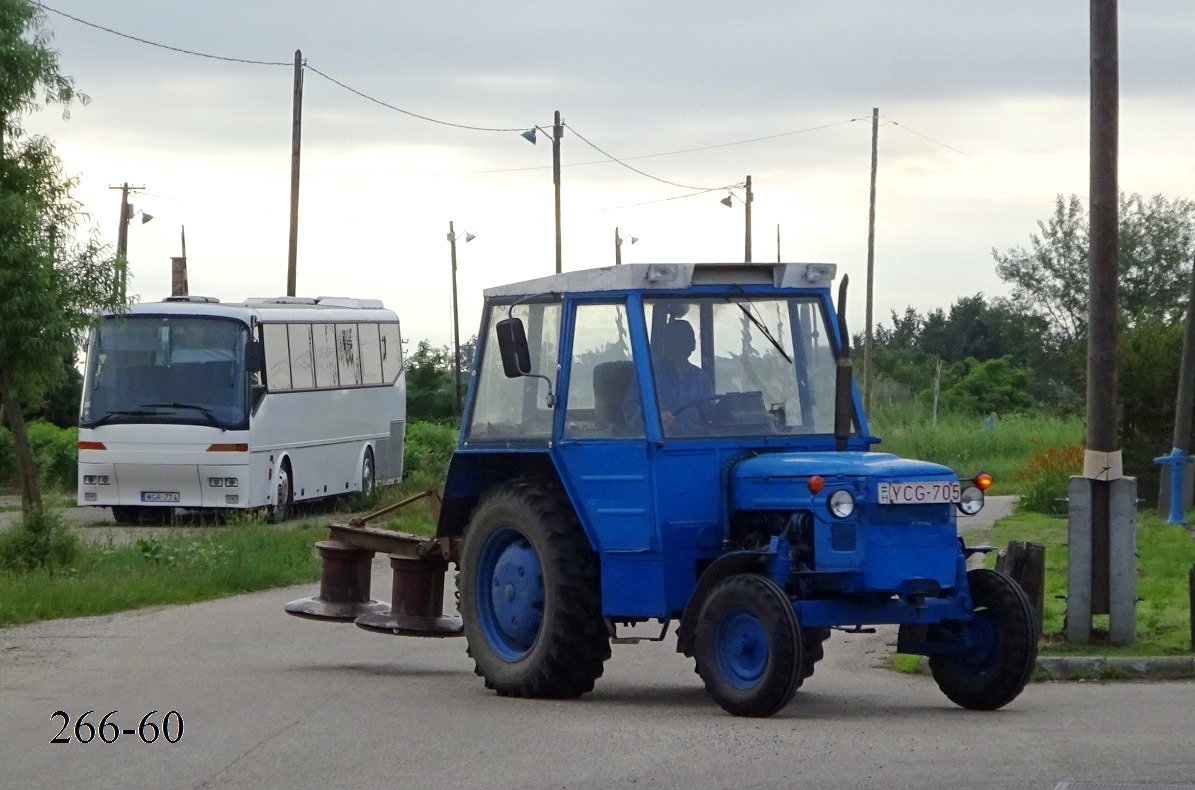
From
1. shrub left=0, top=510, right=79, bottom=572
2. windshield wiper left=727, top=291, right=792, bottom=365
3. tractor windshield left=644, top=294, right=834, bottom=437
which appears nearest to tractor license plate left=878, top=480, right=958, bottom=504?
tractor windshield left=644, top=294, right=834, bottom=437

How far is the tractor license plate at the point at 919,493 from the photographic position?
31.8 ft

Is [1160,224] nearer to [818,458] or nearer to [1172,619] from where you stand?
[1172,619]

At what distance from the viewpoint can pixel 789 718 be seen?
9.84 m

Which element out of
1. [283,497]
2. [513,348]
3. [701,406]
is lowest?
[283,497]

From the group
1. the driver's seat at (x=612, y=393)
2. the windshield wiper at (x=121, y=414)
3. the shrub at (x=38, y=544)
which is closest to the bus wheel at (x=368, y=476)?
the windshield wiper at (x=121, y=414)

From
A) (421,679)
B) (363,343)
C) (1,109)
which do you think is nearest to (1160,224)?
(363,343)

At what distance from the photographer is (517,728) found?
9547 millimetres

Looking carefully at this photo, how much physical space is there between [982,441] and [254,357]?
24.9m

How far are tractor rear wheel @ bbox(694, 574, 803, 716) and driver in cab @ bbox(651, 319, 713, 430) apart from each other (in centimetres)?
112

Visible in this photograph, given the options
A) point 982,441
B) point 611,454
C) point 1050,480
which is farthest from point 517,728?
point 982,441

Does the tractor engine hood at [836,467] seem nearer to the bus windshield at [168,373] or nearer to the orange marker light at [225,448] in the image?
the orange marker light at [225,448]

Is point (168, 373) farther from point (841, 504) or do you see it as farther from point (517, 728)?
point (841, 504)

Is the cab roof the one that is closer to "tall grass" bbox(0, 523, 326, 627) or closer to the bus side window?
"tall grass" bbox(0, 523, 326, 627)

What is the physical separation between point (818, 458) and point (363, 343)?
81.5ft
